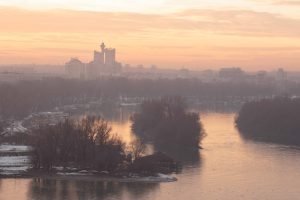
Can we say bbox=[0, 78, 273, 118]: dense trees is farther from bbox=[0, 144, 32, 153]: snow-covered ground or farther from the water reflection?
the water reflection

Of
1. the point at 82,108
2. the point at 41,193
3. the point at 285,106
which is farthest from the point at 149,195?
the point at 82,108

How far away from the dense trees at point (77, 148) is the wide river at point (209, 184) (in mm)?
884

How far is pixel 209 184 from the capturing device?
451 inches

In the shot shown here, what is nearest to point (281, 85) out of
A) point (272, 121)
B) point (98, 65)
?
point (98, 65)

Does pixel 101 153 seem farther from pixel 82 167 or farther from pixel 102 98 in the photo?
pixel 102 98

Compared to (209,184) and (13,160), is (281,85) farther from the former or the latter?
(209,184)

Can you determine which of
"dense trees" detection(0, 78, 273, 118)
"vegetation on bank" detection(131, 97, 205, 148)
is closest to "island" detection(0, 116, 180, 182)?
"vegetation on bank" detection(131, 97, 205, 148)

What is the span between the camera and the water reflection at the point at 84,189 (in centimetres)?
1050

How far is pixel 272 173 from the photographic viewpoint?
1253cm

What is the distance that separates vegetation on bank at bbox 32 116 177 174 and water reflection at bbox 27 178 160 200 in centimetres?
82

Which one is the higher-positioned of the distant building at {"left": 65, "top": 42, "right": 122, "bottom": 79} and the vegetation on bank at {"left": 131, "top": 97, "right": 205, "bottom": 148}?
the distant building at {"left": 65, "top": 42, "right": 122, "bottom": 79}

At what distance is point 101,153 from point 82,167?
0.44m

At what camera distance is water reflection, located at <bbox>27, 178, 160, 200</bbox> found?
10.5 m

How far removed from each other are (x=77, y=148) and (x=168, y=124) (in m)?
5.13
